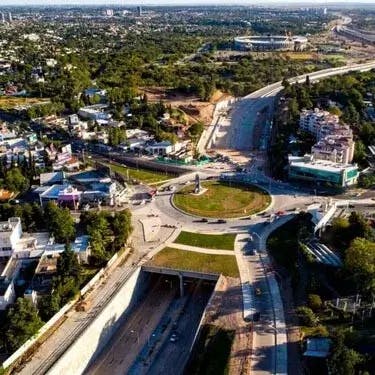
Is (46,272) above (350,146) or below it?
below

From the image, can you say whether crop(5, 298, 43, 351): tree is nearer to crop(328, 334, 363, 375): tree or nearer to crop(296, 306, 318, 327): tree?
crop(296, 306, 318, 327): tree

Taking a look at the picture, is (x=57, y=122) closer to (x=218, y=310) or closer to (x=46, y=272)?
(x=46, y=272)

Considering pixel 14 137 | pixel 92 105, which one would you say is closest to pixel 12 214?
pixel 14 137

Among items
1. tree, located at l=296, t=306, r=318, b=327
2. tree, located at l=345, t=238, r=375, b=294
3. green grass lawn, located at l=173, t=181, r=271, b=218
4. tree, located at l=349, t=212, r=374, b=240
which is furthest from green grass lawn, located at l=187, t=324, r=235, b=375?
green grass lawn, located at l=173, t=181, r=271, b=218

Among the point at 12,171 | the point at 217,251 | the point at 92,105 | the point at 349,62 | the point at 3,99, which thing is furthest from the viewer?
the point at 349,62

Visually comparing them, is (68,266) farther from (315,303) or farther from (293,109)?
(293,109)

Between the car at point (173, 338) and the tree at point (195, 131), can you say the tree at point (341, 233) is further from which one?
the tree at point (195, 131)
